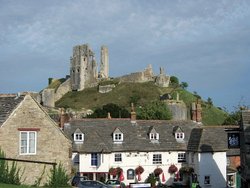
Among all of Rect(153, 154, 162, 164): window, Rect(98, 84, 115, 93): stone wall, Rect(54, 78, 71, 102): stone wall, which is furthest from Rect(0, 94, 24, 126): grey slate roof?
Rect(54, 78, 71, 102): stone wall

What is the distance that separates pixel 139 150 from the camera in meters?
56.7

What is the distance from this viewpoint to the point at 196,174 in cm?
5616

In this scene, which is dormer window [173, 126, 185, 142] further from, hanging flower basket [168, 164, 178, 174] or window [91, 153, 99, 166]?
window [91, 153, 99, 166]

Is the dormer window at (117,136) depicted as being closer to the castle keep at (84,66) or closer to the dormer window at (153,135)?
the dormer window at (153,135)

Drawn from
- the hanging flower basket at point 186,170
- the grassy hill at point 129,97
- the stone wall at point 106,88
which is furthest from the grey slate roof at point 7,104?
the stone wall at point 106,88

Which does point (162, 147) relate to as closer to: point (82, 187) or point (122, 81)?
point (82, 187)

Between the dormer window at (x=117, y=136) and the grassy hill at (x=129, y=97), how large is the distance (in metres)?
50.6

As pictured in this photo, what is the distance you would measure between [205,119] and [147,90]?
19907 mm

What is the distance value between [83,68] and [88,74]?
3148mm

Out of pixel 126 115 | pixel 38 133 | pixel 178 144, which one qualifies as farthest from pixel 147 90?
pixel 38 133

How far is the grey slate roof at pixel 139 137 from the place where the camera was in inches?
2173

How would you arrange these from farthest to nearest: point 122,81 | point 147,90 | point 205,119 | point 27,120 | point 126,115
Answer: point 122,81, point 147,90, point 205,119, point 126,115, point 27,120

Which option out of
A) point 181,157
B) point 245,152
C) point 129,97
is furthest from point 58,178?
point 129,97

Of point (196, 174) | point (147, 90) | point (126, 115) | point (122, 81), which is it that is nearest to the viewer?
point (196, 174)
